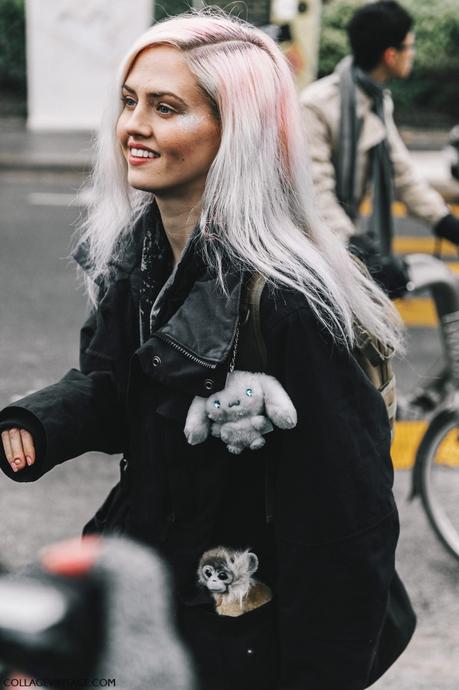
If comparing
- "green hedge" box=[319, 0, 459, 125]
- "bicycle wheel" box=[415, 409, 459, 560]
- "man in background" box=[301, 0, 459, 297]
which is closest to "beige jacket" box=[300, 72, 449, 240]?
"man in background" box=[301, 0, 459, 297]

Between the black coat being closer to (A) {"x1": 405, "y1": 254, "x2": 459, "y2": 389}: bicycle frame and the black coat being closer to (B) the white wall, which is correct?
(A) {"x1": 405, "y1": 254, "x2": 459, "y2": 389}: bicycle frame

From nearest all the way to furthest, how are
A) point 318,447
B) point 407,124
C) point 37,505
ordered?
point 318,447
point 37,505
point 407,124

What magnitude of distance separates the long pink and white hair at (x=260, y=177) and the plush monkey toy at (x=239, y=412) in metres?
0.15

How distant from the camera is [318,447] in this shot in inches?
67.2

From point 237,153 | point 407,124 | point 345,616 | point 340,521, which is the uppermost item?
point 237,153

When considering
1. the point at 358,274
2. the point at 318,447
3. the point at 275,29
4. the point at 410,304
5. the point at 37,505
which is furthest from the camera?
the point at 410,304

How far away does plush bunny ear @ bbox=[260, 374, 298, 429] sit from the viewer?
1689 mm

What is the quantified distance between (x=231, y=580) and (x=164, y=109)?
81 centimetres

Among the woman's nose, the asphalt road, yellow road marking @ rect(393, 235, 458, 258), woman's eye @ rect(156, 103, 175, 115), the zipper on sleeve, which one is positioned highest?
woman's eye @ rect(156, 103, 175, 115)

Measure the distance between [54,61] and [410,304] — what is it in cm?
936

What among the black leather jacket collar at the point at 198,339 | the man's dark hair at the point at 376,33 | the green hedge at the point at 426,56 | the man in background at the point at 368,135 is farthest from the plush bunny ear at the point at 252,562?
the green hedge at the point at 426,56

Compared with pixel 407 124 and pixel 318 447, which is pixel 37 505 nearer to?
pixel 318 447

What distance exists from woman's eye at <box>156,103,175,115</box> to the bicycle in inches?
78.6

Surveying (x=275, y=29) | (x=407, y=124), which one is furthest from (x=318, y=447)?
(x=407, y=124)
